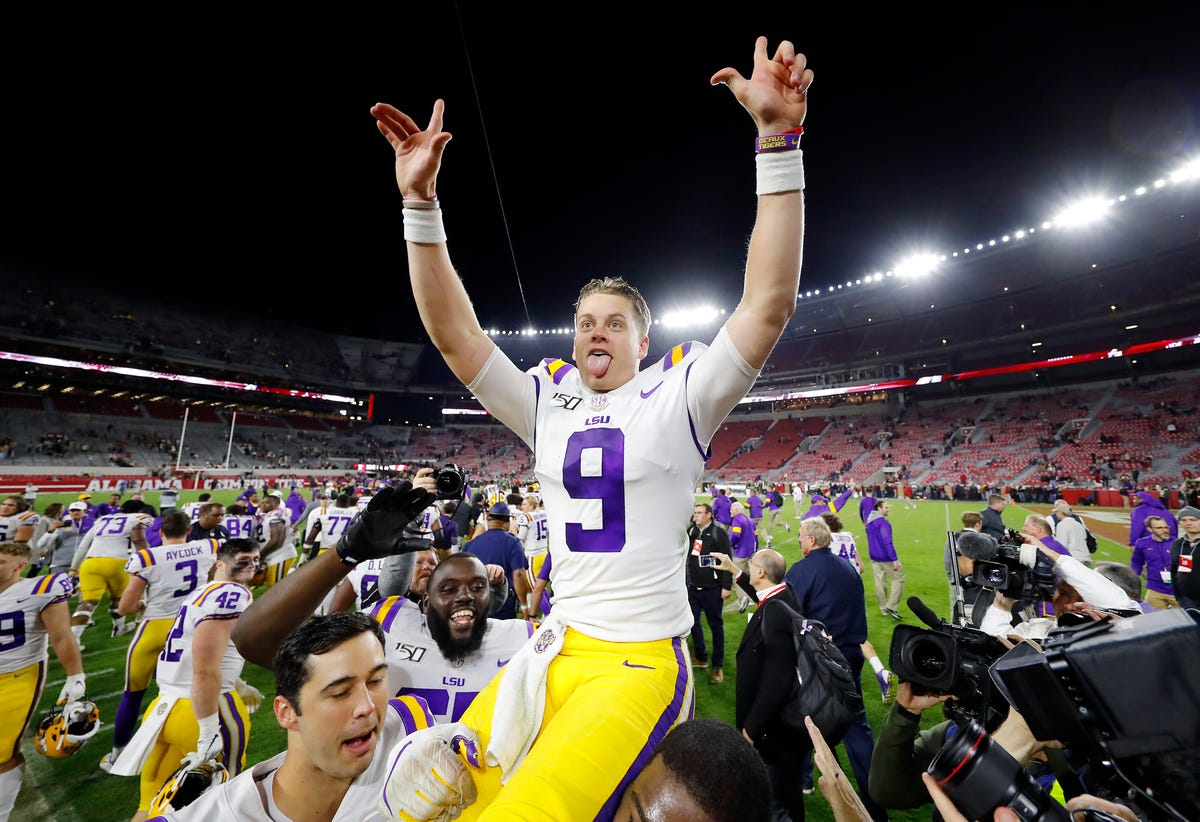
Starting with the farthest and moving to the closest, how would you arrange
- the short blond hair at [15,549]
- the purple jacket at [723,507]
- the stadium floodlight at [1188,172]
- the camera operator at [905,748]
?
the stadium floodlight at [1188,172], the purple jacket at [723,507], the short blond hair at [15,549], the camera operator at [905,748]

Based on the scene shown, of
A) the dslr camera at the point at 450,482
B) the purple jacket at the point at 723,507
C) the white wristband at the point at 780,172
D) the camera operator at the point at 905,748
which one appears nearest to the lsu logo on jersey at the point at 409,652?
the dslr camera at the point at 450,482

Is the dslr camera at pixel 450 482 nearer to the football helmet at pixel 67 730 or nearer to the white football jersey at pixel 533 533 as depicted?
the football helmet at pixel 67 730

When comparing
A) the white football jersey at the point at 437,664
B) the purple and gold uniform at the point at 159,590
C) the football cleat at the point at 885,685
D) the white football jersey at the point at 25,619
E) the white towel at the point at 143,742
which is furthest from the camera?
the football cleat at the point at 885,685

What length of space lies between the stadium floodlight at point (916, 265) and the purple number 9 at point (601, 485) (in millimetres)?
43532

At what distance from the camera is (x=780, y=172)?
1597 mm

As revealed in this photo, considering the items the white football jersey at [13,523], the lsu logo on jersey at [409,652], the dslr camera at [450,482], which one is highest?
the dslr camera at [450,482]

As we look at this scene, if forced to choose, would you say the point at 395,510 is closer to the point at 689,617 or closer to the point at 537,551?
the point at 689,617

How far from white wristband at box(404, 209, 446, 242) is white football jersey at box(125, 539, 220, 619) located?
5716 mm

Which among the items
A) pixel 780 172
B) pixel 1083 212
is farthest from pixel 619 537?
pixel 1083 212

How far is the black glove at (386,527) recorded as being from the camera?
2006 mm

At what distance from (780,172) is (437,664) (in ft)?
12.0

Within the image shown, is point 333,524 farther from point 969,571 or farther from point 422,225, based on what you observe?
point 969,571

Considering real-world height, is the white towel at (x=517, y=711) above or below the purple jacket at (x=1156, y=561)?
above

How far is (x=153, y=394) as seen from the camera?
151ft
